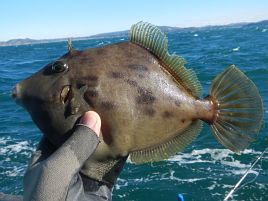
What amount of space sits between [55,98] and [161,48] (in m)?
0.82

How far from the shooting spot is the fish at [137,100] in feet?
9.14

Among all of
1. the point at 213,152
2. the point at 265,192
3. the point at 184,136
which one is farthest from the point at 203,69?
the point at 184,136

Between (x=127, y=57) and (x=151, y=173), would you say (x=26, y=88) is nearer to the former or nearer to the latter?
(x=127, y=57)

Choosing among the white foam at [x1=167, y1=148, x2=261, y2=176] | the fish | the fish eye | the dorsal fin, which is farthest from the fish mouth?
the white foam at [x1=167, y1=148, x2=261, y2=176]

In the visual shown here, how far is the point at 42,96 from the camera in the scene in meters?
2.85

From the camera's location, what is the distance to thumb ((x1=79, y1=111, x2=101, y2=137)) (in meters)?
2.58

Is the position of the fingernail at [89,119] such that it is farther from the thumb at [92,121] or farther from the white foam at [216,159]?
the white foam at [216,159]

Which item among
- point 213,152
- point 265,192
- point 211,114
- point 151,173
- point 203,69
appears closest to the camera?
point 211,114

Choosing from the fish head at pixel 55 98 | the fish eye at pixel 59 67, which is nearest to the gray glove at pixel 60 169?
the fish head at pixel 55 98

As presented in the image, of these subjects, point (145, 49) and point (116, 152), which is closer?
point (116, 152)

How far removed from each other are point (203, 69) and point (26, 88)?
23730 mm

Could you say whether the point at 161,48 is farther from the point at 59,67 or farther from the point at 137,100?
the point at 59,67

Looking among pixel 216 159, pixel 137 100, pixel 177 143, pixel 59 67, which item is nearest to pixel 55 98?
→ pixel 59 67

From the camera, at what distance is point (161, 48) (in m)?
3.01
